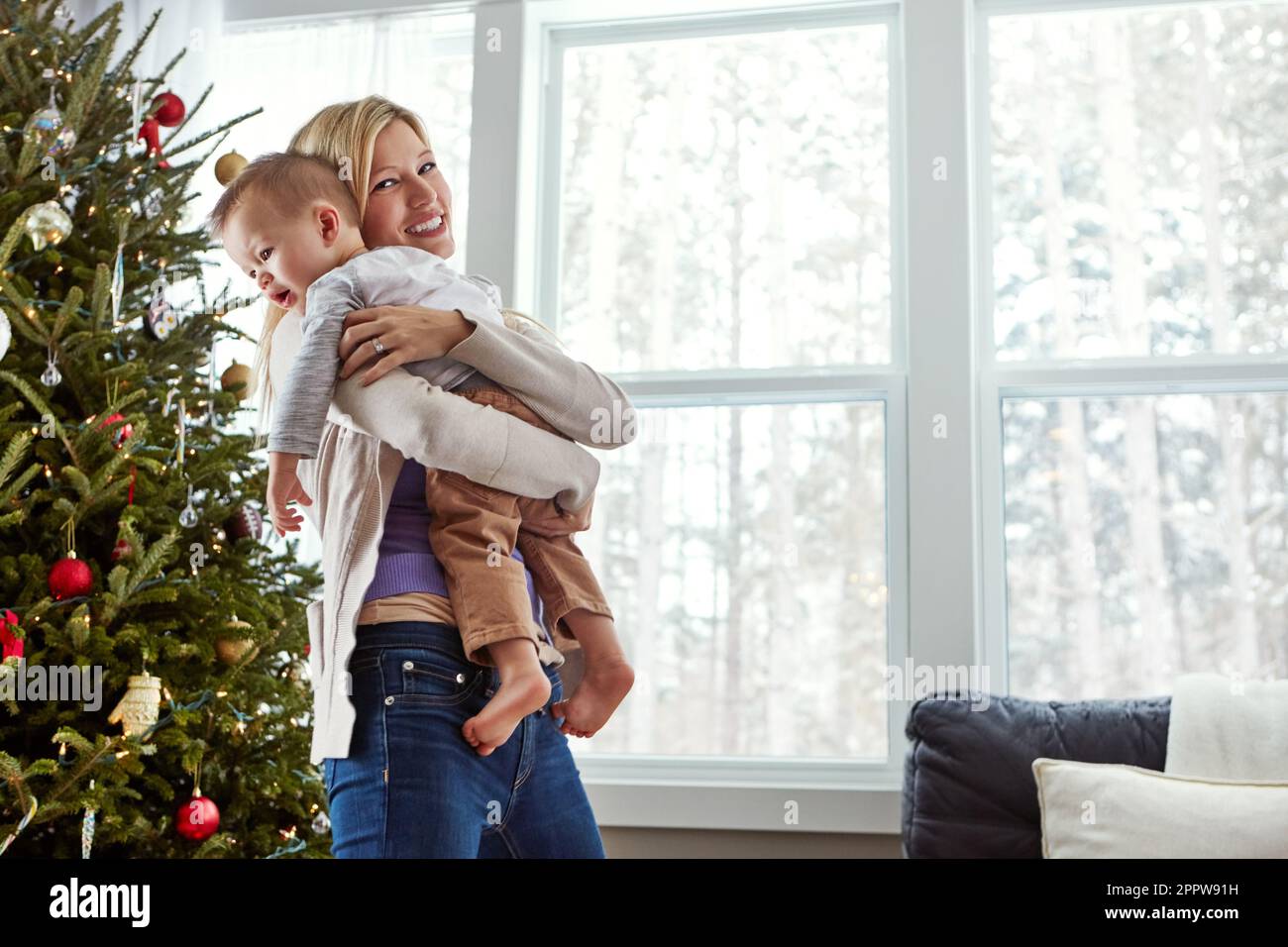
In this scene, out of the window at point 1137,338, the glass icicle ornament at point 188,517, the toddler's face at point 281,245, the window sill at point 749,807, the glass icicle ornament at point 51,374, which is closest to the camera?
the toddler's face at point 281,245

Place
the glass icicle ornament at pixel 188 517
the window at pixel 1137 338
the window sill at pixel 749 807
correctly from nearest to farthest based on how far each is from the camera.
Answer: the glass icicle ornament at pixel 188 517 < the window sill at pixel 749 807 < the window at pixel 1137 338

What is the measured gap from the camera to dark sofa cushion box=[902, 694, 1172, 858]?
7.18ft

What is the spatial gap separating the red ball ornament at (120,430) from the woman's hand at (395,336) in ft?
3.91

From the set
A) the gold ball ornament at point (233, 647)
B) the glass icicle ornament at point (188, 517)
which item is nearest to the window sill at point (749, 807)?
the gold ball ornament at point (233, 647)

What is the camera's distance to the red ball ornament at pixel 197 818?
200cm

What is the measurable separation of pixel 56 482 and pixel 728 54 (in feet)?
6.73

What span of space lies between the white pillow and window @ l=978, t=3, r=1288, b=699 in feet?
2.08

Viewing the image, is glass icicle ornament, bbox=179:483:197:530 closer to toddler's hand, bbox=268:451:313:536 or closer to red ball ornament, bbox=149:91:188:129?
red ball ornament, bbox=149:91:188:129

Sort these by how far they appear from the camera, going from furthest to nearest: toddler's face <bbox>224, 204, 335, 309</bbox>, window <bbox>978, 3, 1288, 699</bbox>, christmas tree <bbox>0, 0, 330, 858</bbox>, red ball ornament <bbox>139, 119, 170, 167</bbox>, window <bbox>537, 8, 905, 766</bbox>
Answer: window <bbox>537, 8, 905, 766</bbox> → window <bbox>978, 3, 1288, 699</bbox> → red ball ornament <bbox>139, 119, 170, 167</bbox> → christmas tree <bbox>0, 0, 330, 858</bbox> → toddler's face <bbox>224, 204, 335, 309</bbox>

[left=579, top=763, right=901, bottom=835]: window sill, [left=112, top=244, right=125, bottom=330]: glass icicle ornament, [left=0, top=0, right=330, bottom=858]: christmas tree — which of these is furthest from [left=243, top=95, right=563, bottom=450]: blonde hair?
[left=579, top=763, right=901, bottom=835]: window sill

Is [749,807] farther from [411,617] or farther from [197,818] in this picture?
[411,617]

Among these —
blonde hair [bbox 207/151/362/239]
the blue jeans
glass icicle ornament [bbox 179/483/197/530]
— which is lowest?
the blue jeans

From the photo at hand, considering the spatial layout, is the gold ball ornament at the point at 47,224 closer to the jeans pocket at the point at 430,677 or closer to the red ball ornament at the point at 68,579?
the red ball ornament at the point at 68,579
